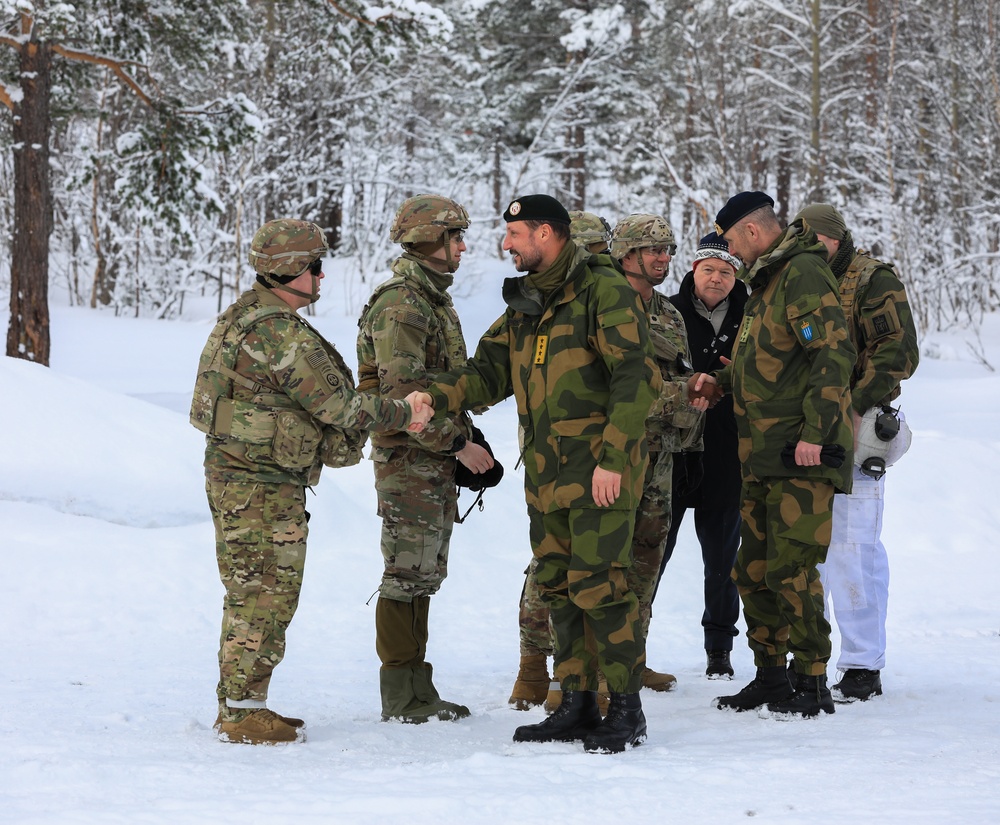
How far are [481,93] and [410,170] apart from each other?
3.32 metres

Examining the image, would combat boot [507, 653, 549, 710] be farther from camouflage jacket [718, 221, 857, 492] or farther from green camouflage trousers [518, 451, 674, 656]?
camouflage jacket [718, 221, 857, 492]

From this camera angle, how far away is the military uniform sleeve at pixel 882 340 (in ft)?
15.6

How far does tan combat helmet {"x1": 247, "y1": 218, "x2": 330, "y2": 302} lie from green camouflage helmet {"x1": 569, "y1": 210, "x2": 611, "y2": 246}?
1345mm

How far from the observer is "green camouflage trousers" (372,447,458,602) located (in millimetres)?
4383

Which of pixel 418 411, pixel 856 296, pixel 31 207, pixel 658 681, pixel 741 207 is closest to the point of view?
pixel 418 411

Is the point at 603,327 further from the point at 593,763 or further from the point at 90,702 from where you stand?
the point at 90,702

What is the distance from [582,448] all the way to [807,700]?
1.53m

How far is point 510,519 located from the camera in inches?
326

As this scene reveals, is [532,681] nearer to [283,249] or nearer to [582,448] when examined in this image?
[582,448]

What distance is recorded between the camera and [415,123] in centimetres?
2919

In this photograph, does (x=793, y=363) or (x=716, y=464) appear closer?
(x=793, y=363)

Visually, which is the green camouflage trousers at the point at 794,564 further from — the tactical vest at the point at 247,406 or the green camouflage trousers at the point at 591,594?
the tactical vest at the point at 247,406

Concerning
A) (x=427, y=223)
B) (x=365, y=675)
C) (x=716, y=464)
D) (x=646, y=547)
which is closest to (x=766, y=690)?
(x=646, y=547)

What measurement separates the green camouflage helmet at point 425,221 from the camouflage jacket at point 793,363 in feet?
4.45
